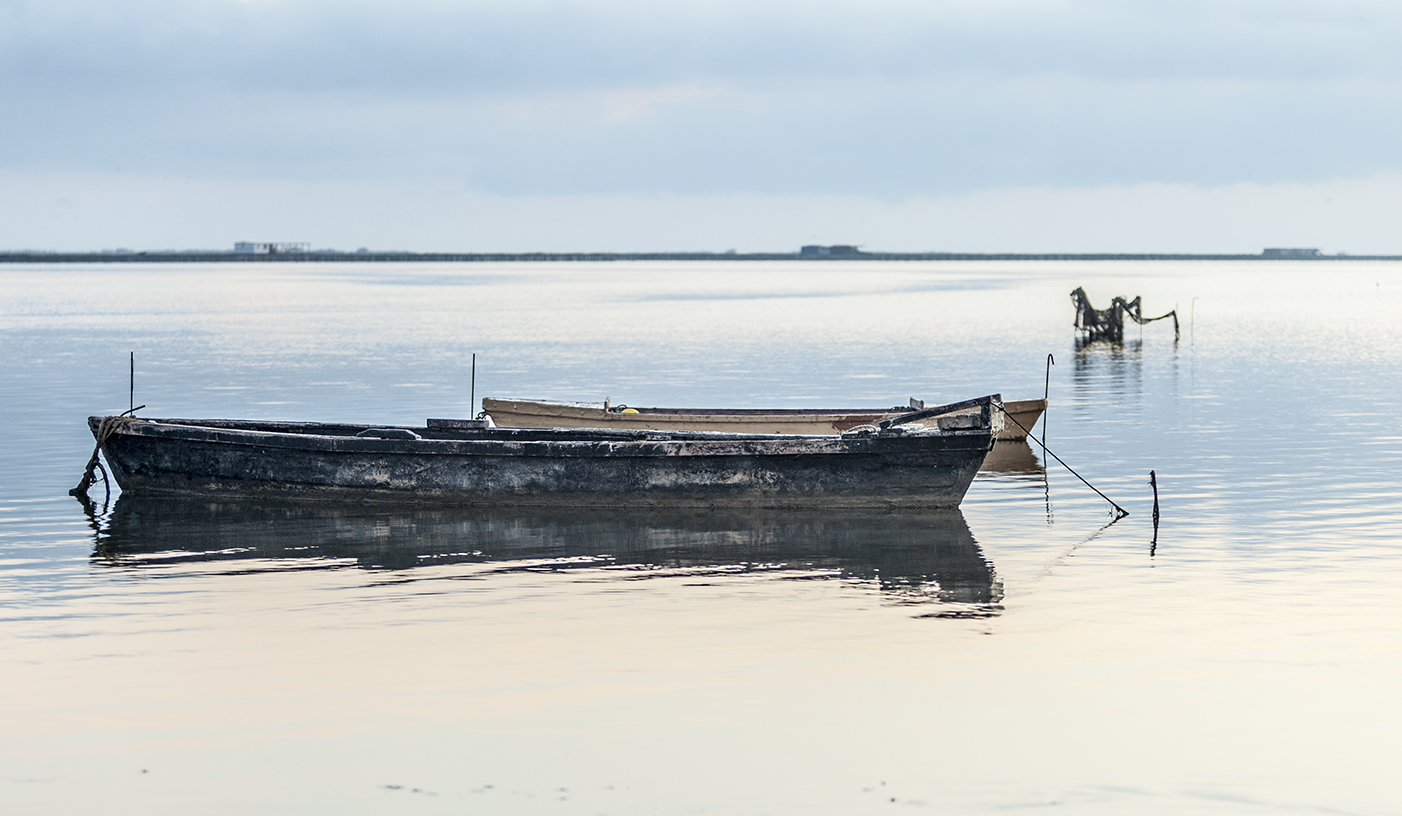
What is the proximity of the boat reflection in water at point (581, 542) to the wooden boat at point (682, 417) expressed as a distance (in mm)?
4768

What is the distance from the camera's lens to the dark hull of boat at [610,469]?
18094 millimetres

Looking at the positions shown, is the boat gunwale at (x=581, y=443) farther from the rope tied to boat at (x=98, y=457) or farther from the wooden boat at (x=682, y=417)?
the wooden boat at (x=682, y=417)

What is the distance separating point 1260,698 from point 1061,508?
9.15m

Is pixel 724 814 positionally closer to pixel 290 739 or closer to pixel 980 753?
pixel 980 753

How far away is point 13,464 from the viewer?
23.3 meters

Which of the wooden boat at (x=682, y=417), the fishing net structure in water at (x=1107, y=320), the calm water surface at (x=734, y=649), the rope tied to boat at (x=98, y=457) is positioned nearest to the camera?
the calm water surface at (x=734, y=649)

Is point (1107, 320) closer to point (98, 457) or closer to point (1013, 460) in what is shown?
point (1013, 460)

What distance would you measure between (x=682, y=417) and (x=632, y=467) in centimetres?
521

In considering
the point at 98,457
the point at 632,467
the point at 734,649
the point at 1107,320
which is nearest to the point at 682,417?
the point at 632,467

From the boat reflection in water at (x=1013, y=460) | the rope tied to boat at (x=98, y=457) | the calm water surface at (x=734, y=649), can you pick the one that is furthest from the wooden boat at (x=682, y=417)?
the rope tied to boat at (x=98, y=457)

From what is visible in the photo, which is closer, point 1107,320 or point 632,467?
point 632,467

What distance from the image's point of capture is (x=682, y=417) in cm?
2342

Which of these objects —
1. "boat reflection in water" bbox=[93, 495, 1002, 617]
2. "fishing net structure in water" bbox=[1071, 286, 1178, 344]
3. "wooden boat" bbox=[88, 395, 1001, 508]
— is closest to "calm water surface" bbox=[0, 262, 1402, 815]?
"boat reflection in water" bbox=[93, 495, 1002, 617]

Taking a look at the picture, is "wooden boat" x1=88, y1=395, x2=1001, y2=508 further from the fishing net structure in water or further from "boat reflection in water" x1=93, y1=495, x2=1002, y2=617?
the fishing net structure in water
